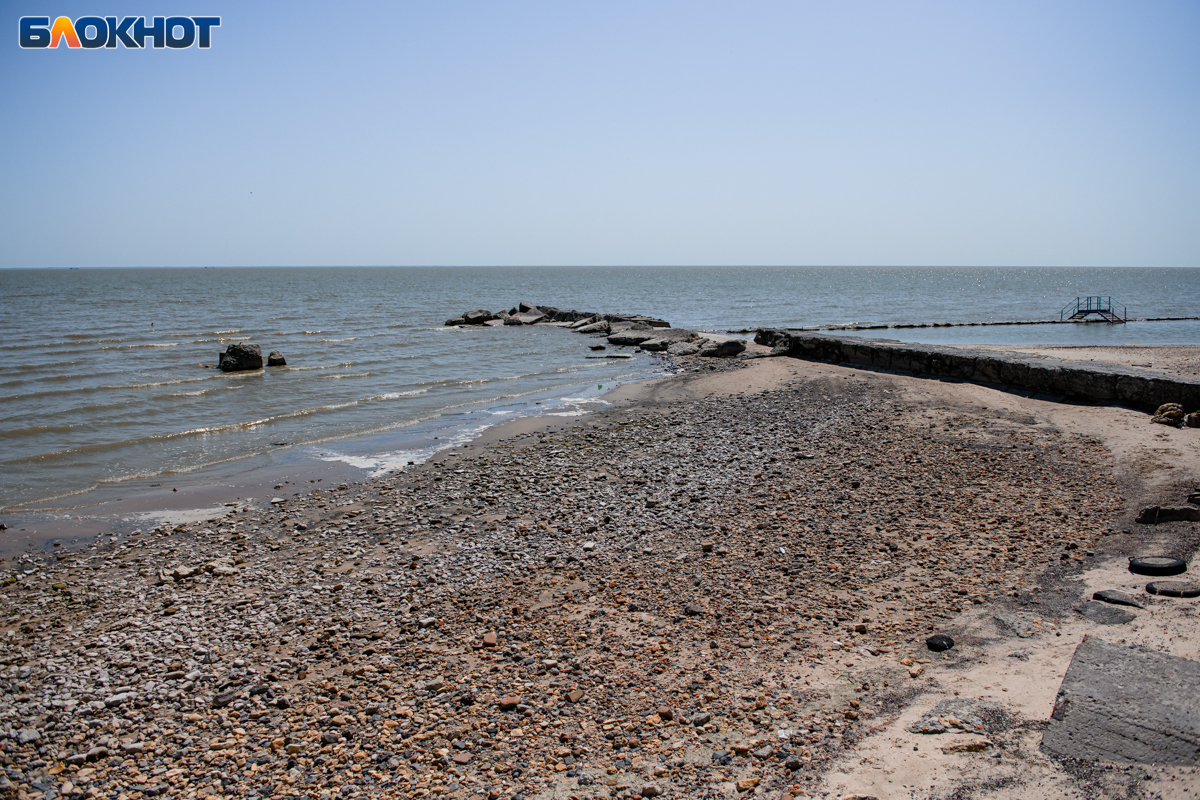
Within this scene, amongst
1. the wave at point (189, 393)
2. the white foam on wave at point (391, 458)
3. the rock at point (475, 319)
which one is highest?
the rock at point (475, 319)

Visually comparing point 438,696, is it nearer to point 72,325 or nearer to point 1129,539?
point 1129,539

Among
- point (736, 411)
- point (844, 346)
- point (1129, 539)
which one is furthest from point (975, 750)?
point (844, 346)

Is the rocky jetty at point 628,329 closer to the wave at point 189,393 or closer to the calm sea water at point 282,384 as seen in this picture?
the calm sea water at point 282,384

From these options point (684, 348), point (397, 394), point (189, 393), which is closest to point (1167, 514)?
point (397, 394)

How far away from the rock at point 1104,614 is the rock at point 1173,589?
1.38 ft

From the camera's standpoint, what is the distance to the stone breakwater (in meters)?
11.6

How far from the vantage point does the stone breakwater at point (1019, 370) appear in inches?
456

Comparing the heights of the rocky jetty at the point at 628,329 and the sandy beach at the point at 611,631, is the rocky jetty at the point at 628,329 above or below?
above

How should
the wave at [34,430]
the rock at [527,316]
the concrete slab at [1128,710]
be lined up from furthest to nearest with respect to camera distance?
1. the rock at [527,316]
2. the wave at [34,430]
3. the concrete slab at [1128,710]

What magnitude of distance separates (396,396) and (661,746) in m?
15.2

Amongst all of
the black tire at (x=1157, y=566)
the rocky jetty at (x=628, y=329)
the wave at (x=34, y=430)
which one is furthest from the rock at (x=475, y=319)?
the black tire at (x=1157, y=566)

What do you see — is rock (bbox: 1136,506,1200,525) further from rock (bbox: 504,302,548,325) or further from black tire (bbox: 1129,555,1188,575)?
rock (bbox: 504,302,548,325)

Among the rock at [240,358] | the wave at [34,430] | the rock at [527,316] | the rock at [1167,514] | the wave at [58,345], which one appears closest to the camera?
the rock at [1167,514]

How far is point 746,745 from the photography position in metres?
4.05
